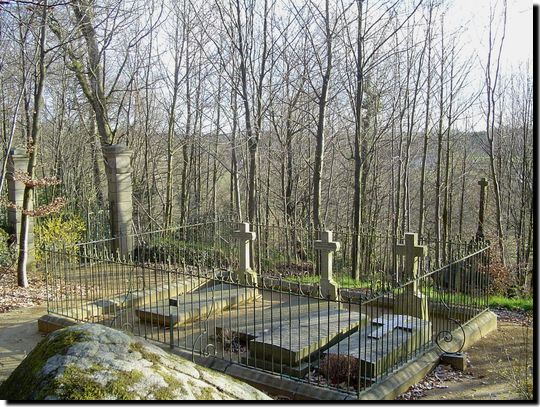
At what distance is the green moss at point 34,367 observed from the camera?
7.93 feet

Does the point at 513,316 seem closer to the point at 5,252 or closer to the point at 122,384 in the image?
the point at 122,384

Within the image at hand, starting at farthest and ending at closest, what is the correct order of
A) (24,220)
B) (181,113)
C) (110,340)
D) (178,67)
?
Answer: (181,113) → (178,67) → (24,220) → (110,340)

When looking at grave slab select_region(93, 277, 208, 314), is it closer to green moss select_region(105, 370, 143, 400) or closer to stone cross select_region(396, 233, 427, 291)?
stone cross select_region(396, 233, 427, 291)

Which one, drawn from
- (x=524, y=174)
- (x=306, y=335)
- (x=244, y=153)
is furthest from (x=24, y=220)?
(x=524, y=174)

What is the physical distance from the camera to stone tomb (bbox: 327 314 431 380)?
19.7 ft

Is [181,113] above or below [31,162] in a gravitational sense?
→ above

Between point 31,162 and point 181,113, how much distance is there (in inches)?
470

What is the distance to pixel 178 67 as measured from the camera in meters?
20.7

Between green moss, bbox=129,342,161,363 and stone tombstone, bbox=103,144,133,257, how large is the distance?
11.2m

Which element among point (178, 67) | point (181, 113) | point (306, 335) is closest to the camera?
point (306, 335)

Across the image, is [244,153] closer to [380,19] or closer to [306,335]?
[380,19]

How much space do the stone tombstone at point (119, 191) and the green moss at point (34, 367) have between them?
11.1m

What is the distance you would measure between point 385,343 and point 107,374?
4.91 meters

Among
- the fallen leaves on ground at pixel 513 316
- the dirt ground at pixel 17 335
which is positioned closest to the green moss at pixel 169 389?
the dirt ground at pixel 17 335
